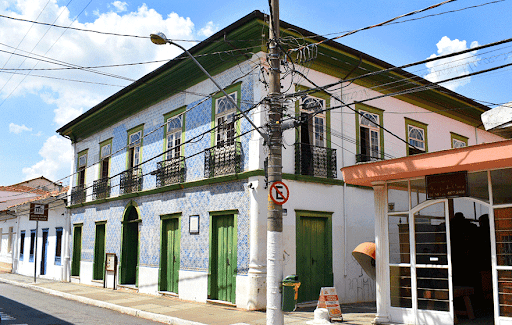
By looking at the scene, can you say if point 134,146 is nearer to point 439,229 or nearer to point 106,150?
point 106,150

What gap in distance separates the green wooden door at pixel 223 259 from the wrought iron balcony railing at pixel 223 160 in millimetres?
1318

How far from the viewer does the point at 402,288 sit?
377 inches

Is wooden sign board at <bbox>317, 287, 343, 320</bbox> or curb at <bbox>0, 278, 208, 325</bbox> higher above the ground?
wooden sign board at <bbox>317, 287, 343, 320</bbox>

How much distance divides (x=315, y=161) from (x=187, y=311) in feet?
17.8

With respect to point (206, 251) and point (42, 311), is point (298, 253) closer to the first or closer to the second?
point (206, 251)

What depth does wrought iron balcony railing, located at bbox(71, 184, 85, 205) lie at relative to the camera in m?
22.5

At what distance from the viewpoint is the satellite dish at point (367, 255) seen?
1082 centimetres

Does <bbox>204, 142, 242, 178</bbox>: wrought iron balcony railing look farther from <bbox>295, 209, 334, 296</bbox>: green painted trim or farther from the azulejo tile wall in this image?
<bbox>295, 209, 334, 296</bbox>: green painted trim

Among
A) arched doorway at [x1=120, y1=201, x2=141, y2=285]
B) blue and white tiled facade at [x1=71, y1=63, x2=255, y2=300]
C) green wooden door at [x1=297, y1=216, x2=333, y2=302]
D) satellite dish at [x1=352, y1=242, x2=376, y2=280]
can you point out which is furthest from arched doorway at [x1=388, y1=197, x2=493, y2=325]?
arched doorway at [x1=120, y1=201, x2=141, y2=285]

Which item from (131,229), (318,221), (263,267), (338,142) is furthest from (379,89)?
(131,229)

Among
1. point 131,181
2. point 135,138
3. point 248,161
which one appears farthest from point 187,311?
point 135,138

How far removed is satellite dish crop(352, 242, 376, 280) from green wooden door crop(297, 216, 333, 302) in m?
2.14

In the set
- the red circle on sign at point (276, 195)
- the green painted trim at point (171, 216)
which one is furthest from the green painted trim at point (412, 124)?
the red circle on sign at point (276, 195)

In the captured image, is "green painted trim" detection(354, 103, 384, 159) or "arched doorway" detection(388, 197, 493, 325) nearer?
"arched doorway" detection(388, 197, 493, 325)
